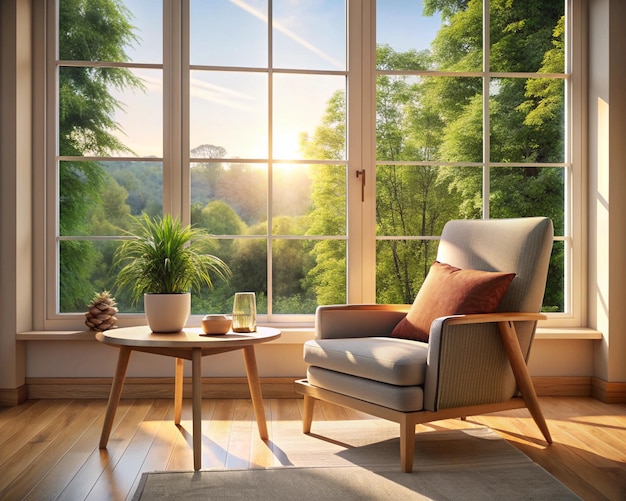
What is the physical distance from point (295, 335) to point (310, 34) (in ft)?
6.04

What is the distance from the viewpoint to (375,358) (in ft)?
8.52

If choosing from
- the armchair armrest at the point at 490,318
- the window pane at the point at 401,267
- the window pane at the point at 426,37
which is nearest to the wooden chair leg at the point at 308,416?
the armchair armrest at the point at 490,318

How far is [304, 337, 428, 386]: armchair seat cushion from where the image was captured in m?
2.51

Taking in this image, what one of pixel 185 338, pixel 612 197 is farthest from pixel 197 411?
pixel 612 197

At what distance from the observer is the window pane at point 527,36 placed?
162 inches

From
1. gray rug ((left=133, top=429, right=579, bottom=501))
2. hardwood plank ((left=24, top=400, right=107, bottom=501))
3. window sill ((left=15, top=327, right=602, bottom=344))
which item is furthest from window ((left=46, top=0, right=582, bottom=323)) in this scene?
gray rug ((left=133, top=429, right=579, bottom=501))

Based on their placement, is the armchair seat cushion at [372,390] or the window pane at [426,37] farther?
the window pane at [426,37]

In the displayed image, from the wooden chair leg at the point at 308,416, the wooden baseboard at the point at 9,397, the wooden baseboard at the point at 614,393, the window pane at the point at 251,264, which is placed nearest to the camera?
the wooden chair leg at the point at 308,416

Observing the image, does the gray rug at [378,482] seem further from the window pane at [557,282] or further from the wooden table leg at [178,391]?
the window pane at [557,282]

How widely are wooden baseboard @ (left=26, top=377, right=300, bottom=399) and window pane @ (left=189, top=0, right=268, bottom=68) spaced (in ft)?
6.26

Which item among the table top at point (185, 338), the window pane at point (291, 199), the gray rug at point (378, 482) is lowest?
the gray rug at point (378, 482)

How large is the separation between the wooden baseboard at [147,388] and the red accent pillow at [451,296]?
101 centimetres

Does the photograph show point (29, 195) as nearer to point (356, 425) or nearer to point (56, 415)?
point (56, 415)

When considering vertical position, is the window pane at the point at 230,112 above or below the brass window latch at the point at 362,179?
above
